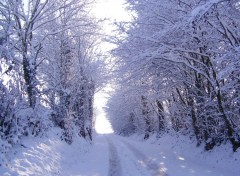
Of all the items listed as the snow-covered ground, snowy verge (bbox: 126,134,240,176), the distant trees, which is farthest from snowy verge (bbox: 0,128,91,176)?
the distant trees

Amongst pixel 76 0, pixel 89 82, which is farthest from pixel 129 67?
pixel 89 82

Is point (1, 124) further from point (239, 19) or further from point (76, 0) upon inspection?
point (239, 19)

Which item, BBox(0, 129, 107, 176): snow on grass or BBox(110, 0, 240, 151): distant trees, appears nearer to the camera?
BBox(0, 129, 107, 176): snow on grass

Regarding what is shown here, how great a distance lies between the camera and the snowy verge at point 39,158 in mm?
10320

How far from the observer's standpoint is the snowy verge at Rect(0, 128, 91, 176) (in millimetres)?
10320

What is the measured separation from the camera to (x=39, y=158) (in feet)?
41.1

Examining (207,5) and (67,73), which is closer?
(207,5)

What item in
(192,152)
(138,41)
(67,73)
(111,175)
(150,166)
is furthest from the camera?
(67,73)

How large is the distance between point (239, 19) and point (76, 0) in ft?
27.3

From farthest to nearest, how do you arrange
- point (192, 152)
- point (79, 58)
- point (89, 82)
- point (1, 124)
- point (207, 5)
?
point (89, 82) < point (79, 58) < point (192, 152) < point (1, 124) < point (207, 5)

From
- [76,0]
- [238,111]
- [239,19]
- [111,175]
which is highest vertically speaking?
[76,0]

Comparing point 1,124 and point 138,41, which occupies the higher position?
point 138,41

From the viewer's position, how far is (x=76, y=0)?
688 inches

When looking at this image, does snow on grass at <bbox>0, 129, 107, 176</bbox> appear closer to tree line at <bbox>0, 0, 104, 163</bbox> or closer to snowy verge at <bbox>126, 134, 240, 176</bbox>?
tree line at <bbox>0, 0, 104, 163</bbox>
